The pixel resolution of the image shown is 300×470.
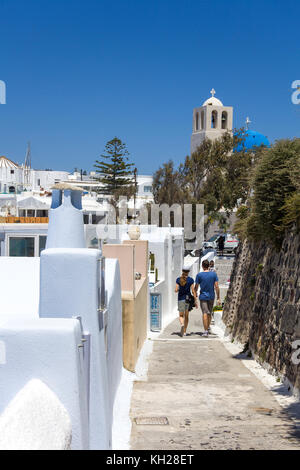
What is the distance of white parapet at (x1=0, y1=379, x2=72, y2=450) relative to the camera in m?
3.11

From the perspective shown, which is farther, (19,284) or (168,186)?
(168,186)

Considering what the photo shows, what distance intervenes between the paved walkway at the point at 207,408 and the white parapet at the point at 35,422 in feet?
6.76

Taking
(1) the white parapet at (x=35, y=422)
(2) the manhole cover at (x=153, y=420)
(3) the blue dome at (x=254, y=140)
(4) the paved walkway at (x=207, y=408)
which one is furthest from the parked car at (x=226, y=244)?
(1) the white parapet at (x=35, y=422)

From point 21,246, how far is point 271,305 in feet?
21.2

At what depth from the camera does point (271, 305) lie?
940 centimetres

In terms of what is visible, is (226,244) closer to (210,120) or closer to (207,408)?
(210,120)

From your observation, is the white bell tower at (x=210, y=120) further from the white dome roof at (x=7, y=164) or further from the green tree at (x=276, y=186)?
the green tree at (x=276, y=186)

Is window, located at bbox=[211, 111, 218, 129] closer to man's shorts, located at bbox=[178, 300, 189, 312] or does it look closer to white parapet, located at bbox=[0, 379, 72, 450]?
man's shorts, located at bbox=[178, 300, 189, 312]

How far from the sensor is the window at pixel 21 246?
13125mm

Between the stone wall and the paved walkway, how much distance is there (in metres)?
0.50

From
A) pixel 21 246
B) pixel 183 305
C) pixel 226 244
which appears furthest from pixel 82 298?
pixel 226 244

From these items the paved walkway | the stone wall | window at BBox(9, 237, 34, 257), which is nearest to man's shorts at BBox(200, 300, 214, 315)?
the stone wall
